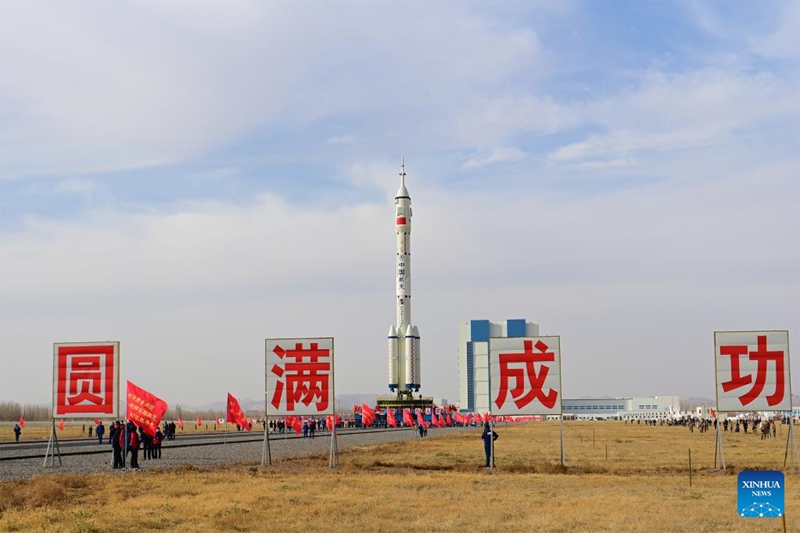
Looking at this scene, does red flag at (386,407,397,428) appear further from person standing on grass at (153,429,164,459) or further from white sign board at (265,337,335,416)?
white sign board at (265,337,335,416)

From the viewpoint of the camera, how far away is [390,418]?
114062 millimetres

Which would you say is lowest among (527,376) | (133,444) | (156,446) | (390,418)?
(390,418)

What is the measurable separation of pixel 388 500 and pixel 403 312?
89519 mm

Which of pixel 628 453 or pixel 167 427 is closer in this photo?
pixel 628 453

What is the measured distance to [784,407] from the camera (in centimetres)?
3119

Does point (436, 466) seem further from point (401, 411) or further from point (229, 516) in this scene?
point (401, 411)

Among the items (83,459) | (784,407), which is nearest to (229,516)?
(784,407)

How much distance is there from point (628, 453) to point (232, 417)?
2258 centimetres

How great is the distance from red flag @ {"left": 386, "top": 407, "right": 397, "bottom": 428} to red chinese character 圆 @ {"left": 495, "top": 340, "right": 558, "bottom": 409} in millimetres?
81286

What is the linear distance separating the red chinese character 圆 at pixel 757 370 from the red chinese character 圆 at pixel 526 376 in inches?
241

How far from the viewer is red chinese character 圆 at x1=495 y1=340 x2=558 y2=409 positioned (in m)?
33.3

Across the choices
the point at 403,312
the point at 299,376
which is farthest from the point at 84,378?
the point at 403,312

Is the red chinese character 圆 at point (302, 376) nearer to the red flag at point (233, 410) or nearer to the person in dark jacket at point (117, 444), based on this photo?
the person in dark jacket at point (117, 444)

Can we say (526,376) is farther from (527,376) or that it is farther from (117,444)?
(117,444)
